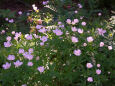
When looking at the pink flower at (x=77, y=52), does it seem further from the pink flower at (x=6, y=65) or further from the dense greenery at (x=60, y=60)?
the pink flower at (x=6, y=65)

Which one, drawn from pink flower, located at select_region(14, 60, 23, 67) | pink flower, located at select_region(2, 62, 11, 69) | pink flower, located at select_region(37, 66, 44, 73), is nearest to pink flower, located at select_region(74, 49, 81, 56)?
pink flower, located at select_region(37, 66, 44, 73)

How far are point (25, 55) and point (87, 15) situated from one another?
2302 millimetres

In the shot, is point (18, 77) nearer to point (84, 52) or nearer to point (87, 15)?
point (84, 52)

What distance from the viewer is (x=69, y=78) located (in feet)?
8.36

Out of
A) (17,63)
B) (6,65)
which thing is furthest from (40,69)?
(6,65)

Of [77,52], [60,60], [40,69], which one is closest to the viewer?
[40,69]

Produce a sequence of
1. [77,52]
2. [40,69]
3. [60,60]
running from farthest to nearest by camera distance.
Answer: [60,60] < [77,52] < [40,69]

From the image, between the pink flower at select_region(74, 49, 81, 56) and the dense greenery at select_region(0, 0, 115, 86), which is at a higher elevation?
the pink flower at select_region(74, 49, 81, 56)

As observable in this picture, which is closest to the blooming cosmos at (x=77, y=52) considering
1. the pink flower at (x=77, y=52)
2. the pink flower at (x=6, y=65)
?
the pink flower at (x=77, y=52)

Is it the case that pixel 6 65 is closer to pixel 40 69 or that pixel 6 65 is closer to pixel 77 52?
pixel 40 69

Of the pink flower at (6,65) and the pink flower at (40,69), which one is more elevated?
the pink flower at (6,65)

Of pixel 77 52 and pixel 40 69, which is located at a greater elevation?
pixel 77 52

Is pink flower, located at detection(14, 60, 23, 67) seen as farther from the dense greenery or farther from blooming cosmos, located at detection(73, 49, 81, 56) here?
blooming cosmos, located at detection(73, 49, 81, 56)

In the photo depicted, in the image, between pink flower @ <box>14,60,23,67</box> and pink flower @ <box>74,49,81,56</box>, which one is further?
pink flower @ <box>74,49,81,56</box>
